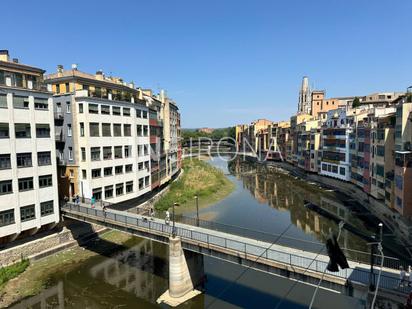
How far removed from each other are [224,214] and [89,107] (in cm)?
2583

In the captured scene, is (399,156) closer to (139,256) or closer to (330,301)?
(330,301)

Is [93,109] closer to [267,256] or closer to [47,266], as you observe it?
[47,266]

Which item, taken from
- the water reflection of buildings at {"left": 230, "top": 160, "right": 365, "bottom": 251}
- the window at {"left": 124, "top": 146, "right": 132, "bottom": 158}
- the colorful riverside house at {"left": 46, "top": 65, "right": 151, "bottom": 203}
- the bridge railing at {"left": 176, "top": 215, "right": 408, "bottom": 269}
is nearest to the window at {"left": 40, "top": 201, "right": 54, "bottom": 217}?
the colorful riverside house at {"left": 46, "top": 65, "right": 151, "bottom": 203}

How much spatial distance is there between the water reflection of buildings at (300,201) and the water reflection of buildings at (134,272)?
69.0 ft

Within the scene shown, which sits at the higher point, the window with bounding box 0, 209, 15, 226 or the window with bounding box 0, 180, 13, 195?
the window with bounding box 0, 180, 13, 195

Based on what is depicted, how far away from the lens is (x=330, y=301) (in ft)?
77.6

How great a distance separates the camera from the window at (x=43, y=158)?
31.6m

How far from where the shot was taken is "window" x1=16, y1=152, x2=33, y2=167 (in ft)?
97.8

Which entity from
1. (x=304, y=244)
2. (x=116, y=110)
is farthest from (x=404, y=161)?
(x=116, y=110)

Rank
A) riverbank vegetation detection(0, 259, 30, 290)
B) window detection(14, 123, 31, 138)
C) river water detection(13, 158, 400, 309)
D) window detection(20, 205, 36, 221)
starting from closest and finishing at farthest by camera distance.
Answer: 1. river water detection(13, 158, 400, 309)
2. riverbank vegetation detection(0, 259, 30, 290)
3. window detection(14, 123, 31, 138)
4. window detection(20, 205, 36, 221)

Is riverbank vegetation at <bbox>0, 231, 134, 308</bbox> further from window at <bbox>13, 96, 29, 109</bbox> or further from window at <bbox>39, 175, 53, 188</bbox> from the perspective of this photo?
window at <bbox>13, 96, 29, 109</bbox>

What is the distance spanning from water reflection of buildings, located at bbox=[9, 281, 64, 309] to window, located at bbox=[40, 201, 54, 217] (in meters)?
8.18

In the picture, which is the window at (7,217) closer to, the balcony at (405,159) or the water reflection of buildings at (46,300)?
the water reflection of buildings at (46,300)

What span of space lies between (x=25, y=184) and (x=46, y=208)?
11.2 ft
